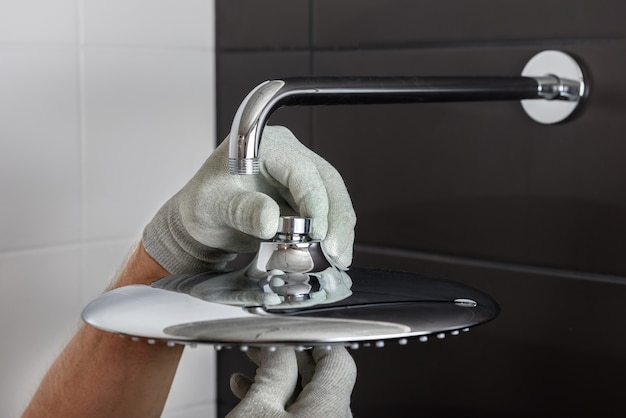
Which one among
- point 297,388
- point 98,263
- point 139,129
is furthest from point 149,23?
point 297,388

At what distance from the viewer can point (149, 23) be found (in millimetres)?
1039

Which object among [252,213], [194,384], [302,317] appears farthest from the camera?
[194,384]

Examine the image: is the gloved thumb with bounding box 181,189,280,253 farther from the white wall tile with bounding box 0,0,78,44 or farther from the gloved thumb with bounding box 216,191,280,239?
the white wall tile with bounding box 0,0,78,44

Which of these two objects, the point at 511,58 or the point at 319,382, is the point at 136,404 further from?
the point at 511,58

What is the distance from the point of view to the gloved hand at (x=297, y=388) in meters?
0.58

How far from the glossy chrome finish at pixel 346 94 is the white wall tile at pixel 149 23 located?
498mm

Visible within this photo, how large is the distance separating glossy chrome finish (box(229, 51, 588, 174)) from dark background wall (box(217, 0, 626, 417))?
0.30 ft

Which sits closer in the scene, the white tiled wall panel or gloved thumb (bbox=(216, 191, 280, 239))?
gloved thumb (bbox=(216, 191, 280, 239))

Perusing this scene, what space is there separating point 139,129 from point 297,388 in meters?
0.50

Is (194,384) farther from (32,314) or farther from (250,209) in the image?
(250,209)

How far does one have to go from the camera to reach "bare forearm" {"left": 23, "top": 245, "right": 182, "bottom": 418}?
765 mm

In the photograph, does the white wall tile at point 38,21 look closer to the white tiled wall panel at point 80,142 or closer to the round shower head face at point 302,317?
the white tiled wall panel at point 80,142

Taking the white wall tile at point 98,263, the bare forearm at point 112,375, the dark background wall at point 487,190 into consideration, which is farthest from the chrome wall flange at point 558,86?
the white wall tile at point 98,263

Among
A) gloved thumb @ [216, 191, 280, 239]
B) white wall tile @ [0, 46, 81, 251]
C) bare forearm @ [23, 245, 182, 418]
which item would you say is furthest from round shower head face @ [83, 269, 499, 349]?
white wall tile @ [0, 46, 81, 251]
